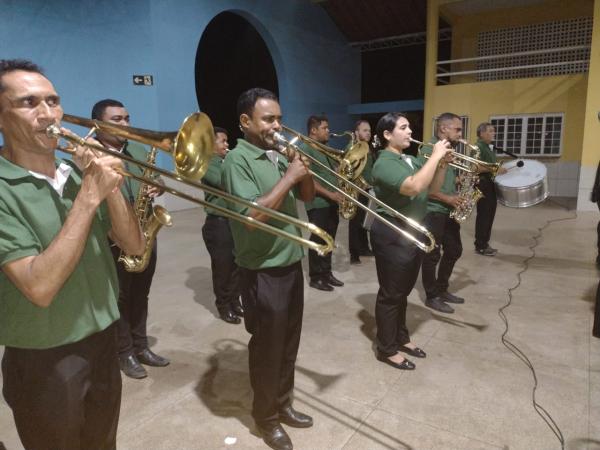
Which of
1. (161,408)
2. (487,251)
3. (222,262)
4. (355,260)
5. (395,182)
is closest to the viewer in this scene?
(161,408)

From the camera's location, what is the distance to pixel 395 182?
9.20ft

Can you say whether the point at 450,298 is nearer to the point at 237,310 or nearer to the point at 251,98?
the point at 237,310

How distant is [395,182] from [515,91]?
1048 cm

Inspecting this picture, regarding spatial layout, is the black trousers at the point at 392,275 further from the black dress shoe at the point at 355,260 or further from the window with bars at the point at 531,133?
the window with bars at the point at 531,133

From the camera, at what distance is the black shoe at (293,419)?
2.42m

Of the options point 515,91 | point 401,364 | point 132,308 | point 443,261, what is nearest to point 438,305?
point 443,261

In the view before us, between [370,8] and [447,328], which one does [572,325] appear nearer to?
[447,328]

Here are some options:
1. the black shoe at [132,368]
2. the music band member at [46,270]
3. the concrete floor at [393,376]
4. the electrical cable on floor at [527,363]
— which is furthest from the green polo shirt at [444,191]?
the music band member at [46,270]

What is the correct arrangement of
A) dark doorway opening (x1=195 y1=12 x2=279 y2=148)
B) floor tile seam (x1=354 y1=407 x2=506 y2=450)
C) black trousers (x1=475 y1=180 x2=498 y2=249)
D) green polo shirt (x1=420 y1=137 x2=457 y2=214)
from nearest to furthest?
floor tile seam (x1=354 y1=407 x2=506 y2=450)
green polo shirt (x1=420 y1=137 x2=457 y2=214)
black trousers (x1=475 y1=180 x2=498 y2=249)
dark doorway opening (x1=195 y1=12 x2=279 y2=148)

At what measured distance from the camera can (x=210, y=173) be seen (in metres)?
3.82

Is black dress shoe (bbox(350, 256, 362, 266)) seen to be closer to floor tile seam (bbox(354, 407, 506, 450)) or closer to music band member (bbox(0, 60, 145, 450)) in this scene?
floor tile seam (bbox(354, 407, 506, 450))

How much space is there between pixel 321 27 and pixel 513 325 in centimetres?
1182

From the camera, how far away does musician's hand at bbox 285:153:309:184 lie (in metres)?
2.06

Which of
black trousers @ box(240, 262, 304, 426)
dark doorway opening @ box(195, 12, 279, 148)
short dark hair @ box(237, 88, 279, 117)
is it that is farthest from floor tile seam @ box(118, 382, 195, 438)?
dark doorway opening @ box(195, 12, 279, 148)
